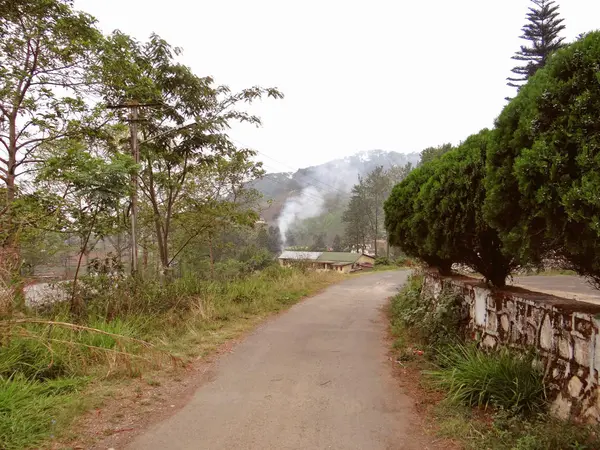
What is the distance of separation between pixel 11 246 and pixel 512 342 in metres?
6.88

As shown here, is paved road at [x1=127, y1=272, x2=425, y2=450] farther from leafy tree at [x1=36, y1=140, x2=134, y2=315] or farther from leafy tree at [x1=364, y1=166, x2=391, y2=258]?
leafy tree at [x1=364, y1=166, x2=391, y2=258]

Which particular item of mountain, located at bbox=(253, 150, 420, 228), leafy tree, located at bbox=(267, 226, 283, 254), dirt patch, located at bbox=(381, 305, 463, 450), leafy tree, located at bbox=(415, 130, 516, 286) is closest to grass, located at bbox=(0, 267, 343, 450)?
dirt patch, located at bbox=(381, 305, 463, 450)

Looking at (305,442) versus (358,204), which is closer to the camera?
(305,442)

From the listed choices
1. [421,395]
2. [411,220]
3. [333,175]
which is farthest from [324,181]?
[421,395]

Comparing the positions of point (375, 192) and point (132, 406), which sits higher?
point (375, 192)

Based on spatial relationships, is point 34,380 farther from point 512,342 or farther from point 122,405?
point 512,342

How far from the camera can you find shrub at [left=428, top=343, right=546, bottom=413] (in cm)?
315

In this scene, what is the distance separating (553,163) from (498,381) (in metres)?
2.07

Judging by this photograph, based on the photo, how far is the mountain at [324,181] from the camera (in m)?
92.4

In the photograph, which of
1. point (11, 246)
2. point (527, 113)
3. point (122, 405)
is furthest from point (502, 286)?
point (11, 246)

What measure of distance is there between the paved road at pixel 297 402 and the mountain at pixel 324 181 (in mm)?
59069

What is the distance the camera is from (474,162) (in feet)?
14.1

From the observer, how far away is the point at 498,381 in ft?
11.0

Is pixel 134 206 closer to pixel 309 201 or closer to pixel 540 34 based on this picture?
pixel 540 34
